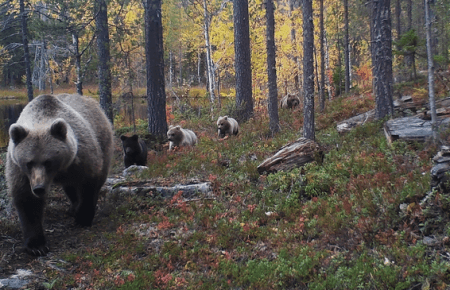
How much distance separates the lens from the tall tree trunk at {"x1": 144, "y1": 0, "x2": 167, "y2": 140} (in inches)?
521

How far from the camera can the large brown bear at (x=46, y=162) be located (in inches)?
206

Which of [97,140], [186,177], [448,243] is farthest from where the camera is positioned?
[186,177]

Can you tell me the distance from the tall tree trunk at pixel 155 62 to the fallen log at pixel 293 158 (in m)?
6.11

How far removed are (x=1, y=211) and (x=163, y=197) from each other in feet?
11.2

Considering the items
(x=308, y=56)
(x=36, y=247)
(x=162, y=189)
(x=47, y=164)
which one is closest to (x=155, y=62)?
(x=308, y=56)

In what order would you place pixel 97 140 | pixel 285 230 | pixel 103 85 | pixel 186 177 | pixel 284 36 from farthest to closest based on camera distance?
1. pixel 284 36
2. pixel 103 85
3. pixel 186 177
4. pixel 97 140
5. pixel 285 230

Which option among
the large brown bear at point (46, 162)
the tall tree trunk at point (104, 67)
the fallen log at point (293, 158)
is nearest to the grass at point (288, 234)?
the fallen log at point (293, 158)

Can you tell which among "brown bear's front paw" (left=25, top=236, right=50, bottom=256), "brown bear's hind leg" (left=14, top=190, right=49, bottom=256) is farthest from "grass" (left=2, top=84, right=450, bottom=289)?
"brown bear's hind leg" (left=14, top=190, right=49, bottom=256)

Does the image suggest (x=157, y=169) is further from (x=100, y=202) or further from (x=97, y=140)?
(x=97, y=140)

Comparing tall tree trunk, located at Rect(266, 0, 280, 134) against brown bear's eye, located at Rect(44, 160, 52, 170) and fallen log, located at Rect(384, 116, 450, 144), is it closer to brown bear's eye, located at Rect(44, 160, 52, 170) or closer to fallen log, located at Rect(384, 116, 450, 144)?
fallen log, located at Rect(384, 116, 450, 144)

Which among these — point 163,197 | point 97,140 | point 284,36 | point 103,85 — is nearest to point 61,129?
point 97,140

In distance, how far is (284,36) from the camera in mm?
30484

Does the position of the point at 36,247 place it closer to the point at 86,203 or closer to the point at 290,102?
the point at 86,203

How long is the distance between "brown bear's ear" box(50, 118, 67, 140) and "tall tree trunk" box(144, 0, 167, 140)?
835cm
